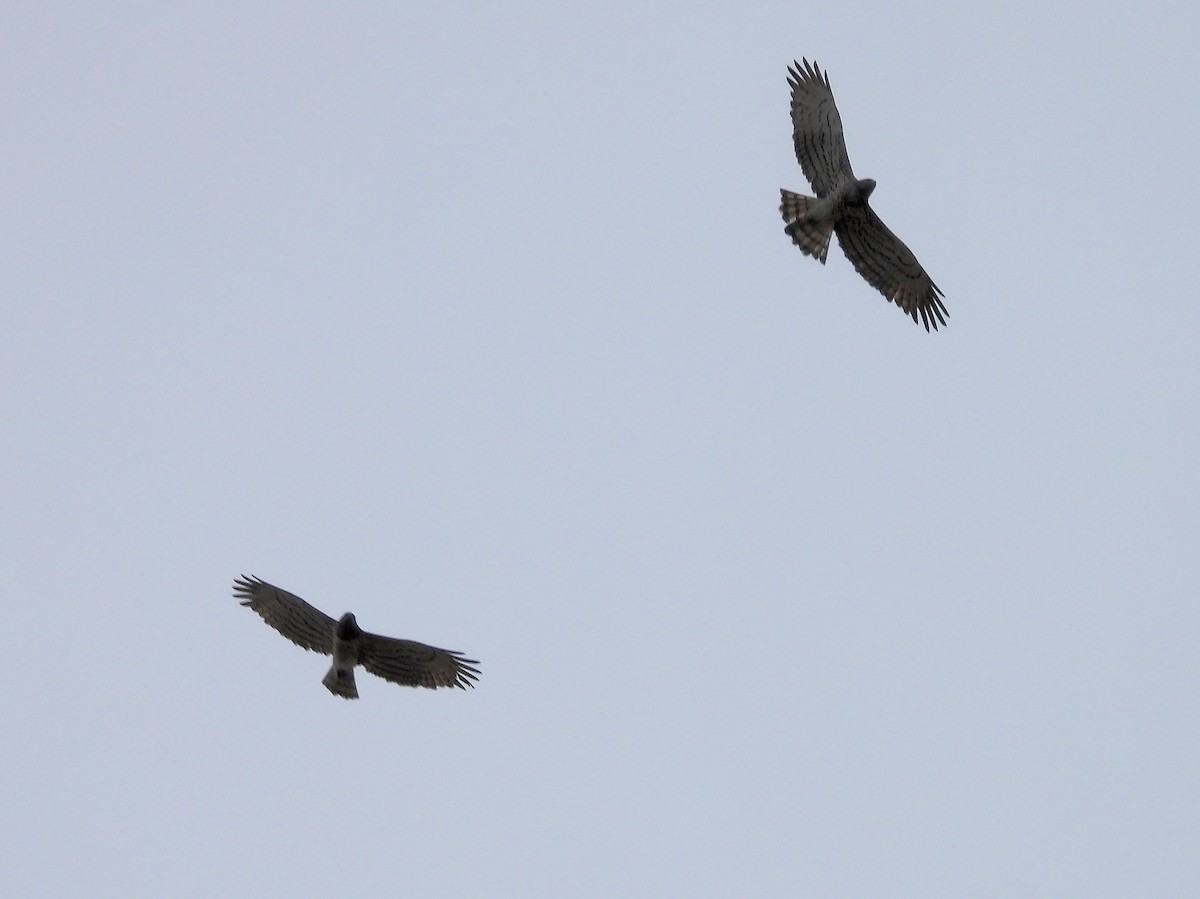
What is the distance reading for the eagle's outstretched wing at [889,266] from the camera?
16750 millimetres

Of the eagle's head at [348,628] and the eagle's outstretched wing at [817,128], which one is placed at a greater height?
the eagle's outstretched wing at [817,128]

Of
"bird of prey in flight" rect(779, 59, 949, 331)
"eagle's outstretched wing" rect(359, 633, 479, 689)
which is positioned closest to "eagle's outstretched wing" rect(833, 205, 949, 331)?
"bird of prey in flight" rect(779, 59, 949, 331)

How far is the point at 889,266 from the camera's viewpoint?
1709 cm

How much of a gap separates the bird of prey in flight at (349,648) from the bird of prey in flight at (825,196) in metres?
5.39

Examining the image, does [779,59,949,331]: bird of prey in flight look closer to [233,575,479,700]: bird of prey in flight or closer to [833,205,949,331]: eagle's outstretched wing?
[833,205,949,331]: eagle's outstretched wing

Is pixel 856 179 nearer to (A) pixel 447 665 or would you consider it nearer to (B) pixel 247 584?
(A) pixel 447 665

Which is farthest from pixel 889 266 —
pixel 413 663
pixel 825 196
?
pixel 413 663

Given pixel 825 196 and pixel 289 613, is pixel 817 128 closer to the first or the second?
pixel 825 196

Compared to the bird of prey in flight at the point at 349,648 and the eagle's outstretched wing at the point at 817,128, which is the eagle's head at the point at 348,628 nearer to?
the bird of prey in flight at the point at 349,648

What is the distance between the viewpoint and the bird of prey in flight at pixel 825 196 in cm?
1658

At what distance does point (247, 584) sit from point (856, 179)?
724cm

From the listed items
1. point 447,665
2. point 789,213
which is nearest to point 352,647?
point 447,665

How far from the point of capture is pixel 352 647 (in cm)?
1675

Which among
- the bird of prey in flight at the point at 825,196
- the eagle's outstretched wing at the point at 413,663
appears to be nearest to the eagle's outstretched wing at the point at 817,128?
the bird of prey in flight at the point at 825,196
